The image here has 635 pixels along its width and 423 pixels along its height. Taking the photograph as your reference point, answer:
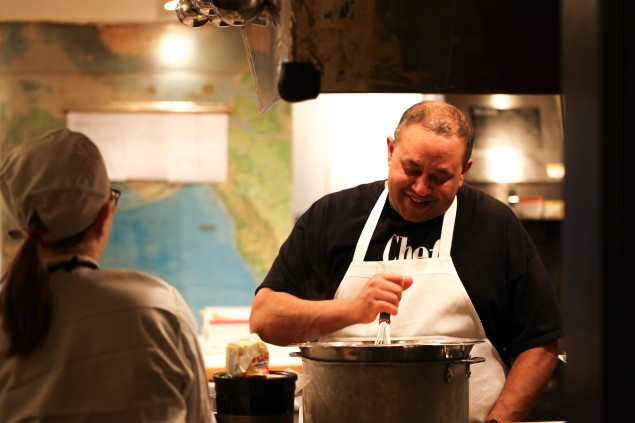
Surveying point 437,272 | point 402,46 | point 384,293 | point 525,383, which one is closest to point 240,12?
point 402,46

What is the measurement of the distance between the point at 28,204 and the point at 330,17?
0.69 m

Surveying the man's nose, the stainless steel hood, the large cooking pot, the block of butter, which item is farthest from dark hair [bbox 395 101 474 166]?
the block of butter

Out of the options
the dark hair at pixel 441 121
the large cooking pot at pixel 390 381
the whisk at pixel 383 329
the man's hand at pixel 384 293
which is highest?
the dark hair at pixel 441 121

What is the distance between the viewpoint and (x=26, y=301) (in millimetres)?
1338

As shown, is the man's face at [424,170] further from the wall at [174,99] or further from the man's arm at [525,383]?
the wall at [174,99]

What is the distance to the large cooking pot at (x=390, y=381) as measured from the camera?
1.46m

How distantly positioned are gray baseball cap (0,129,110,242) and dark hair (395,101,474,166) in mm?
1046

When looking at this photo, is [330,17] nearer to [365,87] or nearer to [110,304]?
[365,87]

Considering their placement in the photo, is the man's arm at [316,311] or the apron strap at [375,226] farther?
the apron strap at [375,226]

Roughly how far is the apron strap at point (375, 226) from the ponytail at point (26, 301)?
3.68 feet

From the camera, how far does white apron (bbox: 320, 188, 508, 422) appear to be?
208 centimetres

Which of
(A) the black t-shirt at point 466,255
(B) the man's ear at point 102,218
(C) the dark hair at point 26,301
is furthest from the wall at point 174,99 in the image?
(C) the dark hair at point 26,301

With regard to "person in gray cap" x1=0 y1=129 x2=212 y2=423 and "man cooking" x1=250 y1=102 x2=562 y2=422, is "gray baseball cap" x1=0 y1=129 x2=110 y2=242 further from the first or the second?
"man cooking" x1=250 y1=102 x2=562 y2=422

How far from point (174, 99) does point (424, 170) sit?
354cm
